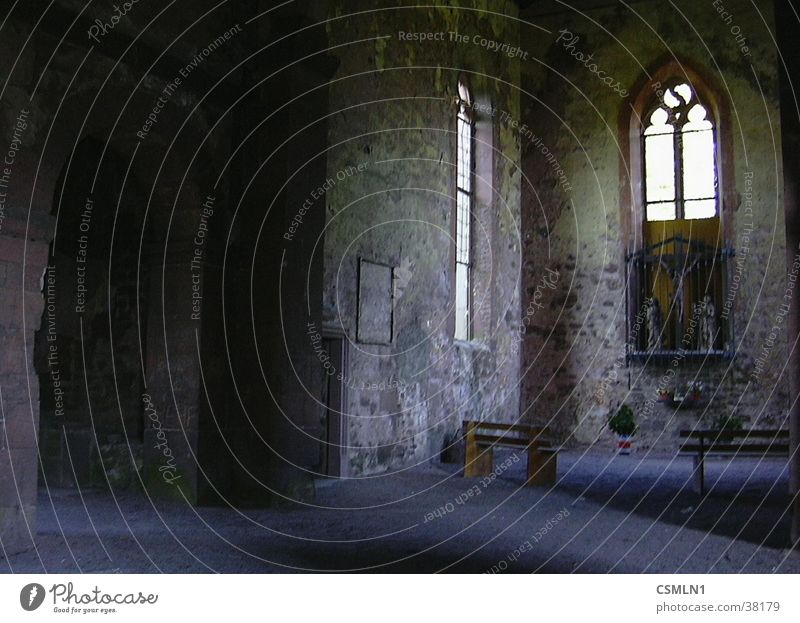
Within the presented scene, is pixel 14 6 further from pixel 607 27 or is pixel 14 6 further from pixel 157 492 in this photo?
pixel 607 27

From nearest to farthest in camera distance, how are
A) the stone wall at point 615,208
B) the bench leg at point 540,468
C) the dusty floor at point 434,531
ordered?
the dusty floor at point 434,531 < the bench leg at point 540,468 < the stone wall at point 615,208

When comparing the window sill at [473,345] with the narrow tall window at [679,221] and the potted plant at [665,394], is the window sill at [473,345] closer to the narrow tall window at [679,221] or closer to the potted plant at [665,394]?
the narrow tall window at [679,221]

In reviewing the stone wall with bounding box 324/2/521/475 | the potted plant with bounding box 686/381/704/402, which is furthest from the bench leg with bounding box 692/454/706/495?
the potted plant with bounding box 686/381/704/402

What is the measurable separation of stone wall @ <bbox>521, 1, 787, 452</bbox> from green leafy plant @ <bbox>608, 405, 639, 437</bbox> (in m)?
0.62

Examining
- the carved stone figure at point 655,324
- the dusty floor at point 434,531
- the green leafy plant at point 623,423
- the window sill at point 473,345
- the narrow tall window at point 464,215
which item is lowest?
the dusty floor at point 434,531

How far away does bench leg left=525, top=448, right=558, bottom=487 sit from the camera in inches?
318

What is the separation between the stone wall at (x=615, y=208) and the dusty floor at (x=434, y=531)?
4.12 m

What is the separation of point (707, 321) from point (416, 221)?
4.69 m

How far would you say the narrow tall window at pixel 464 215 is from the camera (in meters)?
11.0

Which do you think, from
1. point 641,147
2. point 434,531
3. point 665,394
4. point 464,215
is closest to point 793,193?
point 434,531

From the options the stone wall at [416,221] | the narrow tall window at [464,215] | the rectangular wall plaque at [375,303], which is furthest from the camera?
the narrow tall window at [464,215]

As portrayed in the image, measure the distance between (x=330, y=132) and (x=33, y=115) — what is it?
3288 millimetres

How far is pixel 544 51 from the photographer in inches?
520

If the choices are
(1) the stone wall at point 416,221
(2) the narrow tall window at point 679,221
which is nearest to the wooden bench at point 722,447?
(1) the stone wall at point 416,221
